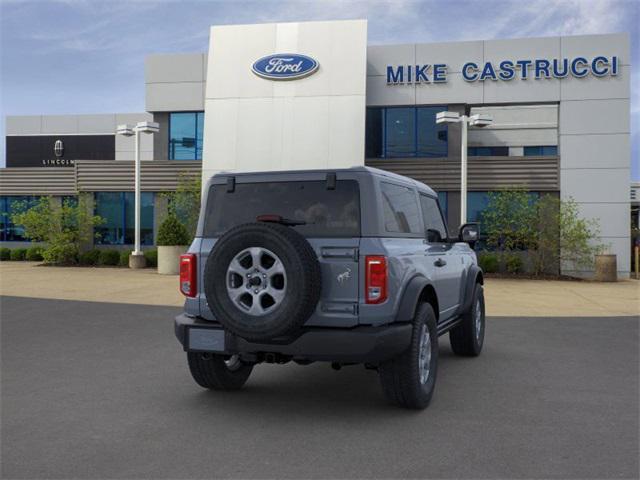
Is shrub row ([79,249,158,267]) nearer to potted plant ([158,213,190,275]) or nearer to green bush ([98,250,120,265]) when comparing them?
green bush ([98,250,120,265])

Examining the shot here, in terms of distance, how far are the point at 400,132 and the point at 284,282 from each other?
2082 cm

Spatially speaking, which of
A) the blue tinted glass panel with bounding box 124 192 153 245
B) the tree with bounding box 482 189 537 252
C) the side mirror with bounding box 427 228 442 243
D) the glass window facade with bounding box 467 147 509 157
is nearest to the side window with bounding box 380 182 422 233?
the side mirror with bounding box 427 228 442 243

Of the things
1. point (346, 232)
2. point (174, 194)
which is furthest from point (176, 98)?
point (346, 232)

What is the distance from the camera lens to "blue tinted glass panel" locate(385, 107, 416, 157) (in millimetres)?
24516

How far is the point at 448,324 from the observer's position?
21.1 ft

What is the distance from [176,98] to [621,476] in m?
25.0

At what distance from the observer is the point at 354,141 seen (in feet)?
72.9

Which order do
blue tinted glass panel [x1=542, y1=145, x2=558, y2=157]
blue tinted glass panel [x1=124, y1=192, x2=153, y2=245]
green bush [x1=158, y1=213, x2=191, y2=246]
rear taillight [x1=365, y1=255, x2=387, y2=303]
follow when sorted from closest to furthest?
rear taillight [x1=365, y1=255, x2=387, y2=303] < green bush [x1=158, y1=213, x2=191, y2=246] < blue tinted glass panel [x1=124, y1=192, x2=153, y2=245] < blue tinted glass panel [x1=542, y1=145, x2=558, y2=157]

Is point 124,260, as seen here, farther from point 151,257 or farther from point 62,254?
point 62,254

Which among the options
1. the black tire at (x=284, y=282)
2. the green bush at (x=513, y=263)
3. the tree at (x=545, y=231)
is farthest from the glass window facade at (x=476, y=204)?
the black tire at (x=284, y=282)

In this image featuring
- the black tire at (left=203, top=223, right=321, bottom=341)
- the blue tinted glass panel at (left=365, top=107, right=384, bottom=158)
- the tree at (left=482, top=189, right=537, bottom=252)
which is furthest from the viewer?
the blue tinted glass panel at (left=365, top=107, right=384, bottom=158)

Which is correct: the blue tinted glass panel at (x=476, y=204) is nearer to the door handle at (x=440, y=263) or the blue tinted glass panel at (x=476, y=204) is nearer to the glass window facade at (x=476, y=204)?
the glass window facade at (x=476, y=204)

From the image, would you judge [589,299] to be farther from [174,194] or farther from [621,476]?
[174,194]

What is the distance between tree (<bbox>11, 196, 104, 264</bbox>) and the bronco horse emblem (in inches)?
871
